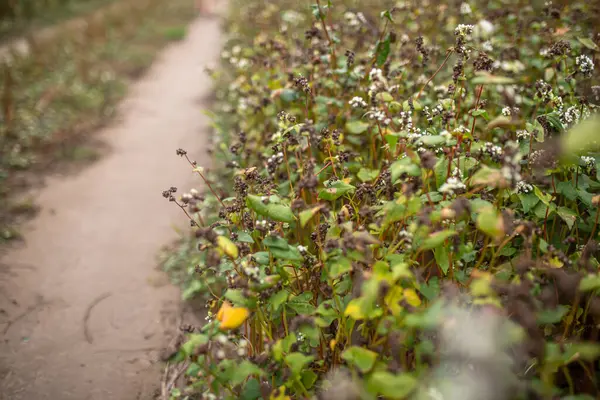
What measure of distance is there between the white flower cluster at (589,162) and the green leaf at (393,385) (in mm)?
1365

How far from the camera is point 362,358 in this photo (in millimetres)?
1428

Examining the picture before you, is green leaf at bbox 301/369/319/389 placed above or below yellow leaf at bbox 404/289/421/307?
below

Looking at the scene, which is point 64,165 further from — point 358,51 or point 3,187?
point 358,51

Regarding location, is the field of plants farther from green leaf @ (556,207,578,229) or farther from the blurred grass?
green leaf @ (556,207,578,229)

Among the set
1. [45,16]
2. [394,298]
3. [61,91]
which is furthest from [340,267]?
[45,16]

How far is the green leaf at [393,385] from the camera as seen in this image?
4.01 ft

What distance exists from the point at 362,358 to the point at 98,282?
2.22m

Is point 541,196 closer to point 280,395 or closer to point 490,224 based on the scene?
point 490,224

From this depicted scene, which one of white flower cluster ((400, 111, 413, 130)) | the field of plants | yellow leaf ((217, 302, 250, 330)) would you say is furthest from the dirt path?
white flower cluster ((400, 111, 413, 130))

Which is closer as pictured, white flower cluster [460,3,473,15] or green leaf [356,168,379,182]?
green leaf [356,168,379,182]

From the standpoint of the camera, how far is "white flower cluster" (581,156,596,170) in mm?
1950

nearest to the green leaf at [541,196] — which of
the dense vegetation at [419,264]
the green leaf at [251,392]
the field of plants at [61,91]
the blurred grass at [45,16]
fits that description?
the dense vegetation at [419,264]

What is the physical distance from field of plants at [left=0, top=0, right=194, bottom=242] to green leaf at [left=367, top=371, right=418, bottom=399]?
10.8ft

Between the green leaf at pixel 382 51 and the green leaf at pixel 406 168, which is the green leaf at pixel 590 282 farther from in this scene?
the green leaf at pixel 382 51
